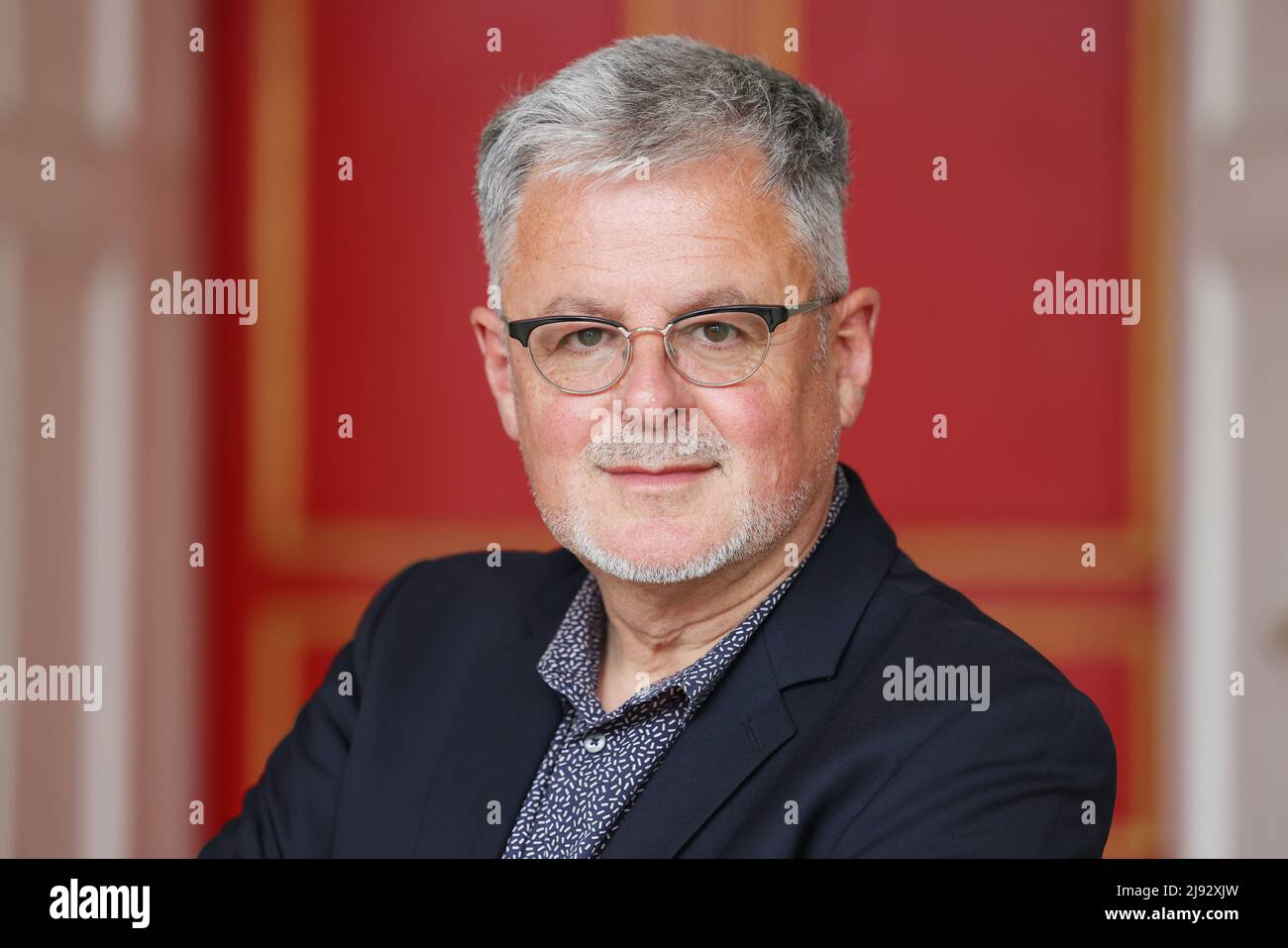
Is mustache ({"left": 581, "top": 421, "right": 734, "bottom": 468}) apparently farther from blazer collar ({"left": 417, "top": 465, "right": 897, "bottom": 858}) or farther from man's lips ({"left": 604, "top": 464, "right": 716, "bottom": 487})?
blazer collar ({"left": 417, "top": 465, "right": 897, "bottom": 858})

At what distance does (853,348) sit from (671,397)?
0.37 meters

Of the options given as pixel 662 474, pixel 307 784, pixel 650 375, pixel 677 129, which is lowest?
pixel 307 784

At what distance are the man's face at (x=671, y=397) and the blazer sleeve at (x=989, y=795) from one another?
1.19 ft

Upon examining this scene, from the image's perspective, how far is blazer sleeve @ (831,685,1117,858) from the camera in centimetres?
143

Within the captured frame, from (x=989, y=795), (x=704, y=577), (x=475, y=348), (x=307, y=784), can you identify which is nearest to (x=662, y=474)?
(x=704, y=577)

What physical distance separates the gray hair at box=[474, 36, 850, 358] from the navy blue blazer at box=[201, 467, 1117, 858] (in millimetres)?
392

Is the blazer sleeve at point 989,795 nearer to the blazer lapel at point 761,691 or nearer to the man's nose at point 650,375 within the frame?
the blazer lapel at point 761,691

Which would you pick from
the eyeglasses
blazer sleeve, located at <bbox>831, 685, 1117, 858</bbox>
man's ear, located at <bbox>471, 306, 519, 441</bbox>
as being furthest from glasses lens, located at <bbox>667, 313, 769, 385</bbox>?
blazer sleeve, located at <bbox>831, 685, 1117, 858</bbox>

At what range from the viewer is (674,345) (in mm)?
1635

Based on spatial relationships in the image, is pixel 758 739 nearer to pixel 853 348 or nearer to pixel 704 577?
pixel 704 577

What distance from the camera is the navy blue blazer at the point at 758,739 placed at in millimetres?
1466

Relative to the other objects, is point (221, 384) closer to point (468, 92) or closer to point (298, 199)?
point (298, 199)

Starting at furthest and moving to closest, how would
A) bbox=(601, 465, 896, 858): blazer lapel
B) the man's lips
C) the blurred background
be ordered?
the blurred background < the man's lips < bbox=(601, 465, 896, 858): blazer lapel

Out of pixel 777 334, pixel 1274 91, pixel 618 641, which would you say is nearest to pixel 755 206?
pixel 777 334
